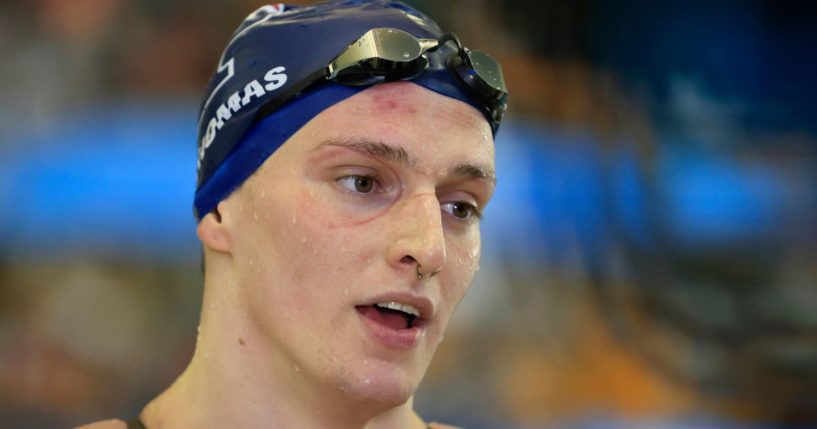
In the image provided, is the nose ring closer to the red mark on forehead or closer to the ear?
the red mark on forehead

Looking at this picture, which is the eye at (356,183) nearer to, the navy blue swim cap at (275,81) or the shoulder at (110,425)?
the navy blue swim cap at (275,81)

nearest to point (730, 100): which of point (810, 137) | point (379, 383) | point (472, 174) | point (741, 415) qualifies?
point (810, 137)

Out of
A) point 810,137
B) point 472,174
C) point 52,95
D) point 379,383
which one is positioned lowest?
point 379,383

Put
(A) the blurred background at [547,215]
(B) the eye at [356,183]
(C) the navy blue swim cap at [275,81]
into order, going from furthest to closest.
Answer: (A) the blurred background at [547,215] → (C) the navy blue swim cap at [275,81] → (B) the eye at [356,183]

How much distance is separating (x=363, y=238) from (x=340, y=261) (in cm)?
6

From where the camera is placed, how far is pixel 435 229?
1689 mm

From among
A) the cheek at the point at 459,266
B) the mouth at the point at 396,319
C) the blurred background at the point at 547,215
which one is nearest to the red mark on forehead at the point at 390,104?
the cheek at the point at 459,266

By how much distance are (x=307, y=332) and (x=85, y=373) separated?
2171 mm

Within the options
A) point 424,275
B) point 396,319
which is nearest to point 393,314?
point 396,319

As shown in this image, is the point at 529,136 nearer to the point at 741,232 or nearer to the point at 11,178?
the point at 741,232

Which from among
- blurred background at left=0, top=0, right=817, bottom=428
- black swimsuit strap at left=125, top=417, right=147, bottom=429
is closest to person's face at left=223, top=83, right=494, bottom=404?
black swimsuit strap at left=125, top=417, right=147, bottom=429

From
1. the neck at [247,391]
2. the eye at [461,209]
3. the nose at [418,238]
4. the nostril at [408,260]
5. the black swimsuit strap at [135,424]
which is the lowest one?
the black swimsuit strap at [135,424]

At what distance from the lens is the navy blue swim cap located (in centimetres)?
186

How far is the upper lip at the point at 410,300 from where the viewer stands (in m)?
1.67
